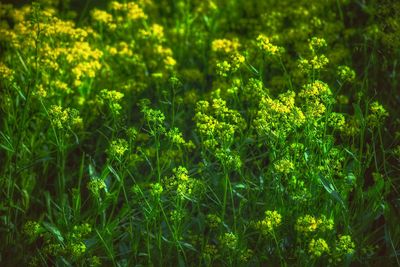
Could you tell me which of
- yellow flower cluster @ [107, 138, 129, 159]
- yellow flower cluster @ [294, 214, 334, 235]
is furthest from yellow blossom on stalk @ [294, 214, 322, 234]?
yellow flower cluster @ [107, 138, 129, 159]

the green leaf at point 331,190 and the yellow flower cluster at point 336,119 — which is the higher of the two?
the yellow flower cluster at point 336,119

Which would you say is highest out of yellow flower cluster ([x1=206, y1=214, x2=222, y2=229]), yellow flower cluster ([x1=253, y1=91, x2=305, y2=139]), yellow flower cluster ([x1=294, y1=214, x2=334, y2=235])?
yellow flower cluster ([x1=253, y1=91, x2=305, y2=139])

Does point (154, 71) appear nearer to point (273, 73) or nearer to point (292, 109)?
point (273, 73)

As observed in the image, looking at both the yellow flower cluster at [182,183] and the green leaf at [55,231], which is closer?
the yellow flower cluster at [182,183]

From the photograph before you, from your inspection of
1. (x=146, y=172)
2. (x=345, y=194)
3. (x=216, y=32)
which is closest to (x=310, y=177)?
(x=345, y=194)

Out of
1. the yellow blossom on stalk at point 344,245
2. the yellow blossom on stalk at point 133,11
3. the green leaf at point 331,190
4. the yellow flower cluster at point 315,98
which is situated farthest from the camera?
the yellow blossom on stalk at point 133,11

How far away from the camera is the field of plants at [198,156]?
3.07 meters

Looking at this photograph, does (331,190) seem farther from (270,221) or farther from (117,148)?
(117,148)

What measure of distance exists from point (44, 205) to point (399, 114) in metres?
2.43

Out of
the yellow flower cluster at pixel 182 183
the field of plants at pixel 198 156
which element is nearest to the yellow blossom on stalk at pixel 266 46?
the field of plants at pixel 198 156

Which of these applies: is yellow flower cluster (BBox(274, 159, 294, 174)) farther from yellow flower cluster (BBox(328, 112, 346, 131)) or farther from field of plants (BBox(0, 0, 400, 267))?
yellow flower cluster (BBox(328, 112, 346, 131))

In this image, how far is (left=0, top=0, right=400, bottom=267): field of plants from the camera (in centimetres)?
307

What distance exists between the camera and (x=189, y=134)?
4289 mm

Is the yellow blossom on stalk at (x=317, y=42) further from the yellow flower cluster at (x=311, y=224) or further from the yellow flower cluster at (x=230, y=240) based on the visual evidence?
the yellow flower cluster at (x=230, y=240)
